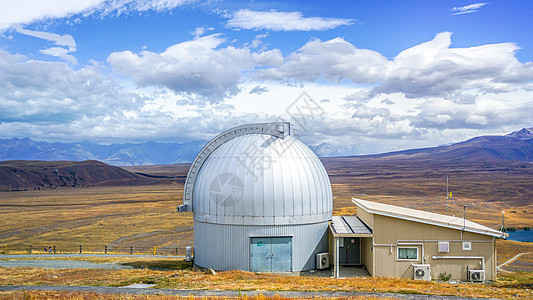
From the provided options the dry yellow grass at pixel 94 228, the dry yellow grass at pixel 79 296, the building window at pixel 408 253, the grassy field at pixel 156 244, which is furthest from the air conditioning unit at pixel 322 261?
the dry yellow grass at pixel 94 228

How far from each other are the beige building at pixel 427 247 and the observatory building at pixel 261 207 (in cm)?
230

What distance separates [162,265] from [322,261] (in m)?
11.3

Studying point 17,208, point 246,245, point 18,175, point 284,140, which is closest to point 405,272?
point 246,245

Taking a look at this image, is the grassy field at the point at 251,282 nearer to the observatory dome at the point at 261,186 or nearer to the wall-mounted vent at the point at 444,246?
the wall-mounted vent at the point at 444,246

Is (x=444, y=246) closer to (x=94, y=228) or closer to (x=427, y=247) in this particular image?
(x=427, y=247)

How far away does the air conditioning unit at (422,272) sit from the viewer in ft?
69.4

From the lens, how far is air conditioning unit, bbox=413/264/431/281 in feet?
69.4

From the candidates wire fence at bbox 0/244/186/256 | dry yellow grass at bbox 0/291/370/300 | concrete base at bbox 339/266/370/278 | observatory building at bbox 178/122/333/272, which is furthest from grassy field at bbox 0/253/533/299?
wire fence at bbox 0/244/186/256

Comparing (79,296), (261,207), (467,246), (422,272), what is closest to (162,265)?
(261,207)

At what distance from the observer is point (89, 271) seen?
23.6m

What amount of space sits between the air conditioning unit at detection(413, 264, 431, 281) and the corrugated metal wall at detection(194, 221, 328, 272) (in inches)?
220

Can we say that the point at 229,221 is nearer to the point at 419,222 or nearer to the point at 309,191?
the point at 309,191

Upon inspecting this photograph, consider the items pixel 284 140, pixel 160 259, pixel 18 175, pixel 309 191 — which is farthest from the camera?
pixel 18 175

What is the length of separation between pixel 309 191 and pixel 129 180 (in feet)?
578
